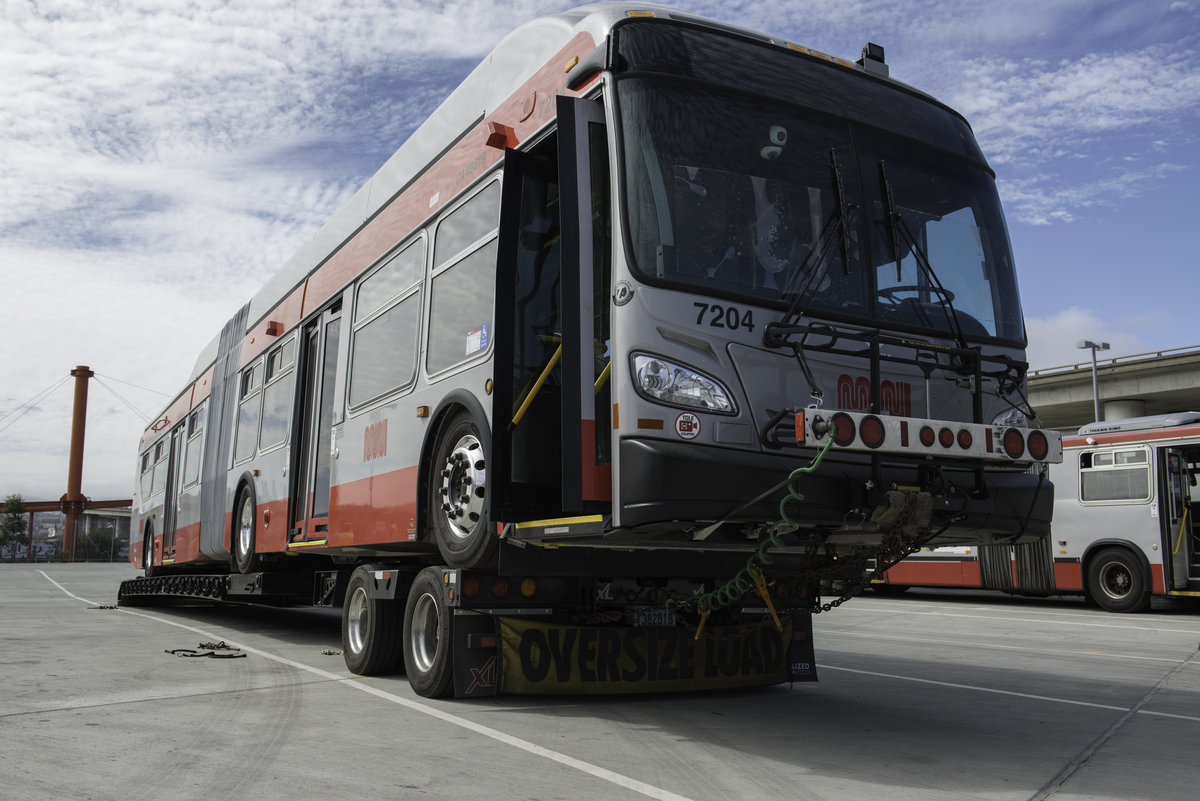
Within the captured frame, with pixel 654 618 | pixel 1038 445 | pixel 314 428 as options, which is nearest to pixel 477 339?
pixel 654 618

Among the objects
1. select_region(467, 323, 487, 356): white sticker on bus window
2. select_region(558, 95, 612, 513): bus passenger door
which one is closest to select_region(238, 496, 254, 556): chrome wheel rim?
select_region(467, 323, 487, 356): white sticker on bus window

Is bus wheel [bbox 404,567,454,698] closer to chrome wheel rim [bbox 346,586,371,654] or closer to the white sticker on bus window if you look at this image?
chrome wheel rim [bbox 346,586,371,654]

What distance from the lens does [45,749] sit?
5.17 metres

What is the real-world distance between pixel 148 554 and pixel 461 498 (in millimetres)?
15021

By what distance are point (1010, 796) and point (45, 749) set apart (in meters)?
4.87

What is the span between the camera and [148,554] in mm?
18906

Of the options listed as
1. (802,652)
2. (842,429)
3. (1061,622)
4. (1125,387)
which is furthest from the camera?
(1125,387)

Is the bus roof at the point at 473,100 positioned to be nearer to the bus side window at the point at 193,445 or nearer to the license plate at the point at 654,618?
the license plate at the point at 654,618

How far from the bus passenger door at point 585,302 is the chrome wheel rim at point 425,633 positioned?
Answer: 7.71 feet

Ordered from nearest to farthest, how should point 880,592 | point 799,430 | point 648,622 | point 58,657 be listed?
1. point 799,430
2. point 648,622
3. point 58,657
4. point 880,592

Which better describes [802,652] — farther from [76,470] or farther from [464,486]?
[76,470]

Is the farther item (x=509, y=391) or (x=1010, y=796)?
(x=509, y=391)

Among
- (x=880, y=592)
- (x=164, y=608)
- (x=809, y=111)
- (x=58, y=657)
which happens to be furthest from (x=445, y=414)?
(x=880, y=592)

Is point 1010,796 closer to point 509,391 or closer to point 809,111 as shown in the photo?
point 509,391
